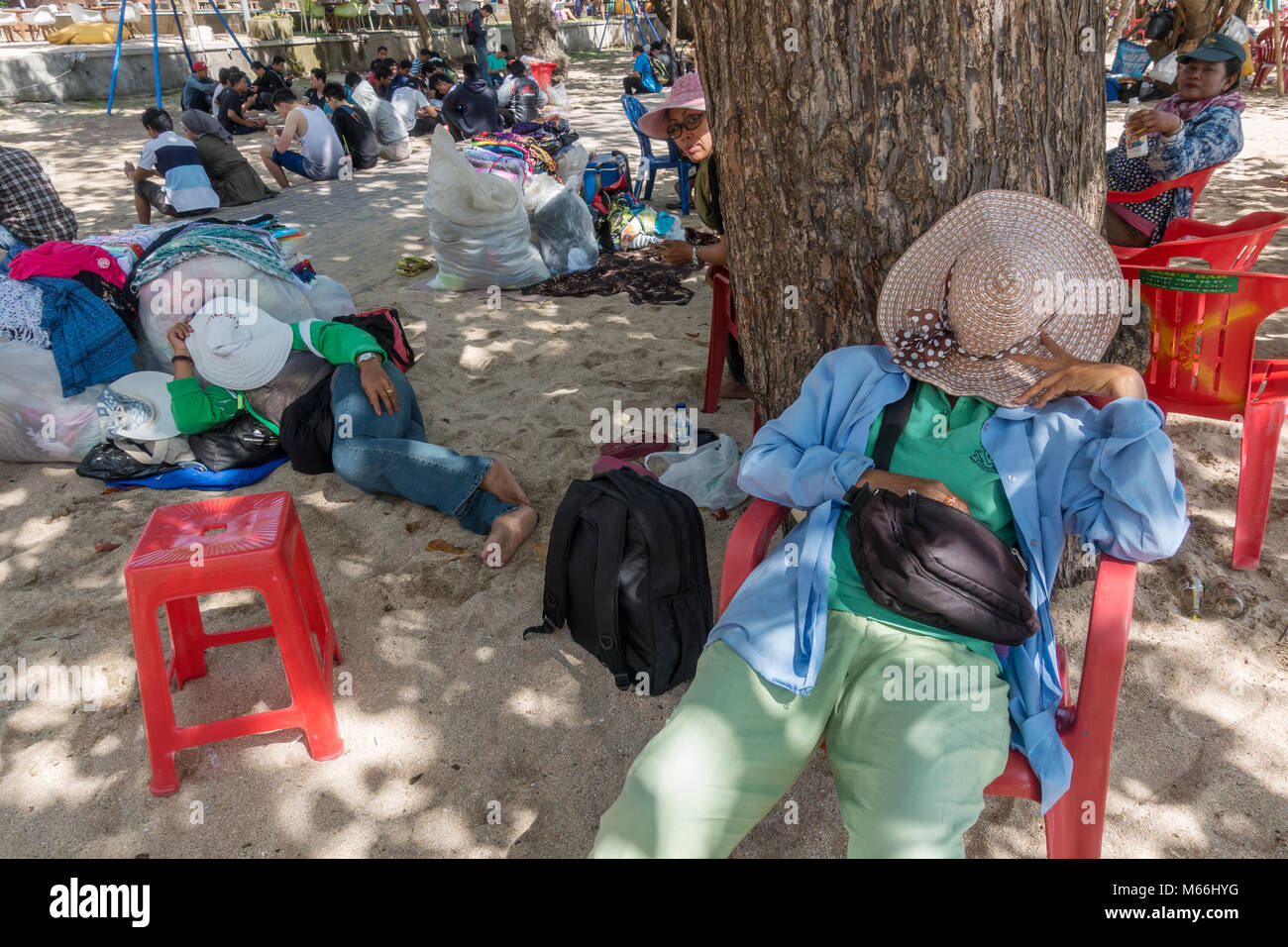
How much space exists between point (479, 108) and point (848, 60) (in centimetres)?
972

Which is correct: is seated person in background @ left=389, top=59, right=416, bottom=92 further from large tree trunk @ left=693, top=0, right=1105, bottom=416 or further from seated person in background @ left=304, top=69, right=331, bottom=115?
large tree trunk @ left=693, top=0, right=1105, bottom=416

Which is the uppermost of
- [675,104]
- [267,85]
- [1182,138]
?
[267,85]

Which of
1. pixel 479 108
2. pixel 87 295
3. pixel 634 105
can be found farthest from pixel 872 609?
pixel 479 108

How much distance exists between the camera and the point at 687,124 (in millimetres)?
3875

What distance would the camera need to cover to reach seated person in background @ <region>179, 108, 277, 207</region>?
27.7 ft

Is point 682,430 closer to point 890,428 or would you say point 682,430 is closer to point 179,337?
point 890,428

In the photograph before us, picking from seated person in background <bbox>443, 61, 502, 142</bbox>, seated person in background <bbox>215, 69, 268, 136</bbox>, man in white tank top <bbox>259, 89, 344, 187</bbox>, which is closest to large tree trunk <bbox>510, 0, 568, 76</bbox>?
seated person in background <bbox>443, 61, 502, 142</bbox>

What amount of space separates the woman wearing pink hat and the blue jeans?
137cm

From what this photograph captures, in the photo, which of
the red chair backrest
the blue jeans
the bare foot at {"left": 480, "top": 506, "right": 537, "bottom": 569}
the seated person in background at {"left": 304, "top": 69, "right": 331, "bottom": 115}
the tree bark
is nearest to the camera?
the red chair backrest

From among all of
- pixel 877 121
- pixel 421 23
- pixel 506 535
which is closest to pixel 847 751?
pixel 877 121

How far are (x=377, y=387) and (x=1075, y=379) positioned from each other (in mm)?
2505

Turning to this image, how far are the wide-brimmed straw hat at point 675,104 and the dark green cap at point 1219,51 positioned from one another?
2.21 meters
